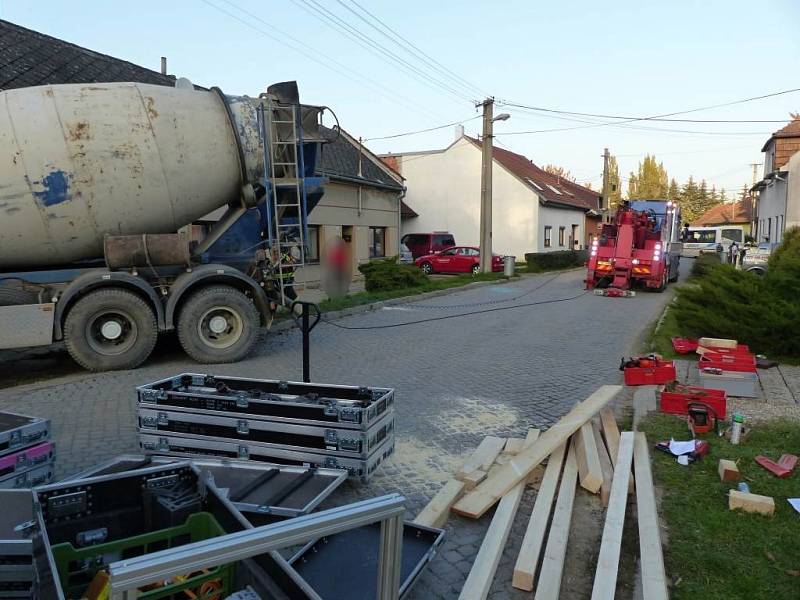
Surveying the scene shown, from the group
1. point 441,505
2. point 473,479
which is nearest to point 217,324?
point 473,479

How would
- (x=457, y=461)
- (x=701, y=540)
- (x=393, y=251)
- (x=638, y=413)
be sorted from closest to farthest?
1. (x=701, y=540)
2. (x=457, y=461)
3. (x=638, y=413)
4. (x=393, y=251)

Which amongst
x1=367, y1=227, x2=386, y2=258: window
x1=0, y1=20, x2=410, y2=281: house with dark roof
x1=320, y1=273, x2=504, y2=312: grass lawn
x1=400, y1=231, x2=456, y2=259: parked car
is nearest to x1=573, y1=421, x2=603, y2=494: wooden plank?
x1=0, y1=20, x2=410, y2=281: house with dark roof

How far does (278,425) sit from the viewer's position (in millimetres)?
Answer: 4875

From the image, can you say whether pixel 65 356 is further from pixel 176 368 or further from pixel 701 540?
pixel 701 540

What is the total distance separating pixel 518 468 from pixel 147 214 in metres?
6.31

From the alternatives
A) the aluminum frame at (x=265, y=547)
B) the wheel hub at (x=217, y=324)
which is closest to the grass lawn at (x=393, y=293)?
the wheel hub at (x=217, y=324)

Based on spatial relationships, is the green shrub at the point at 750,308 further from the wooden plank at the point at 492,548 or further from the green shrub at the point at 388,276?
the green shrub at the point at 388,276

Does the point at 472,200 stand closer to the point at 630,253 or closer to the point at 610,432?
the point at 630,253

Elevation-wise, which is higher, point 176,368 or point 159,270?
point 159,270

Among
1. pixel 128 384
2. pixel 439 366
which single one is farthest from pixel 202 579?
pixel 439 366

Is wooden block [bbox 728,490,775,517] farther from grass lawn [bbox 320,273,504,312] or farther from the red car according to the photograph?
the red car

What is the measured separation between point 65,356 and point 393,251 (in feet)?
59.7

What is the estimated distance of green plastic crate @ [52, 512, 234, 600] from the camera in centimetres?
243

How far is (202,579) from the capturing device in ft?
7.72
